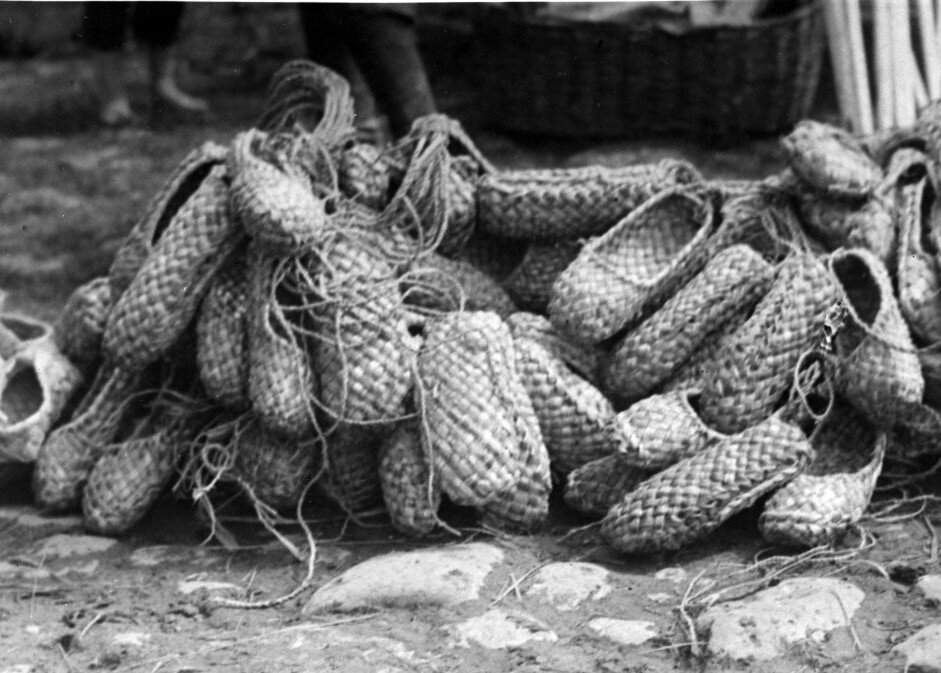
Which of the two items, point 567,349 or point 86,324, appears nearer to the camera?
point 567,349

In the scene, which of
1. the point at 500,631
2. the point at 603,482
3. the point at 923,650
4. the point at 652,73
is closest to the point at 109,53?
the point at 652,73

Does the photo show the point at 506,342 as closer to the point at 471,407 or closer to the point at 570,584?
the point at 471,407

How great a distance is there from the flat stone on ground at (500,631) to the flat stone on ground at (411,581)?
0.09 meters

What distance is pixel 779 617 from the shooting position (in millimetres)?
2545

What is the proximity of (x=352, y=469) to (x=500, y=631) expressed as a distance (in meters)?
0.67

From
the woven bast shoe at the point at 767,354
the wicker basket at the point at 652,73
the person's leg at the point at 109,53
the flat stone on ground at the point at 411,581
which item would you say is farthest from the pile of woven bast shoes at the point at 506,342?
the person's leg at the point at 109,53

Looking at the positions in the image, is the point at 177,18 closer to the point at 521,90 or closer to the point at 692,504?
the point at 521,90

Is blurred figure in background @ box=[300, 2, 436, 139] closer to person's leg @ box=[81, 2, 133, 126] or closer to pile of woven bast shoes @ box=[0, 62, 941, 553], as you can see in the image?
pile of woven bast shoes @ box=[0, 62, 941, 553]

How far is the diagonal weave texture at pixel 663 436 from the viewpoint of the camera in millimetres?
2949

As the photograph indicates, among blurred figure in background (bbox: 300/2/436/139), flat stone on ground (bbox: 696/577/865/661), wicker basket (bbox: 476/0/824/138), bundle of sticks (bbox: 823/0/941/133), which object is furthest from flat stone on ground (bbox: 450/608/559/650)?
wicker basket (bbox: 476/0/824/138)

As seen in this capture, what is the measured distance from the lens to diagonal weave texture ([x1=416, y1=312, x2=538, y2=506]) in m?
2.91

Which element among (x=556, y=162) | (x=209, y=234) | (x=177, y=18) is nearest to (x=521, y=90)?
(x=556, y=162)

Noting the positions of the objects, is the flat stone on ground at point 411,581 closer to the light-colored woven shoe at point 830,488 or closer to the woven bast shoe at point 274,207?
the light-colored woven shoe at point 830,488

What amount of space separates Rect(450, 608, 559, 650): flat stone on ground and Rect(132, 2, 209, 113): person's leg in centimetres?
380
